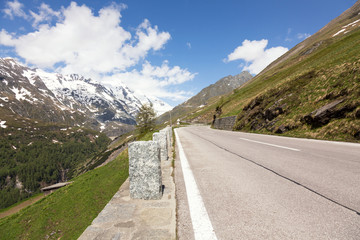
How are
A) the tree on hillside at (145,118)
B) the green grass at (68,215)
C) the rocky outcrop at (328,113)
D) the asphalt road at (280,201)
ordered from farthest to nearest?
the tree on hillside at (145,118)
the rocky outcrop at (328,113)
the green grass at (68,215)
the asphalt road at (280,201)

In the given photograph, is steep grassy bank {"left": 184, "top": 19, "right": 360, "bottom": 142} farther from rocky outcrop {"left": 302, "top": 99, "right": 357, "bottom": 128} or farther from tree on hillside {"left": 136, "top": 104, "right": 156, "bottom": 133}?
tree on hillside {"left": 136, "top": 104, "right": 156, "bottom": 133}

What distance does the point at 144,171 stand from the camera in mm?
4047

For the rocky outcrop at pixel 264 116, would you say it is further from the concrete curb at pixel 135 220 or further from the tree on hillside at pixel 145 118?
the tree on hillside at pixel 145 118

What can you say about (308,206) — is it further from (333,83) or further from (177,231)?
(333,83)

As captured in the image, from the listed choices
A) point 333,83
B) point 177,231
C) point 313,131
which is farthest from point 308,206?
point 333,83

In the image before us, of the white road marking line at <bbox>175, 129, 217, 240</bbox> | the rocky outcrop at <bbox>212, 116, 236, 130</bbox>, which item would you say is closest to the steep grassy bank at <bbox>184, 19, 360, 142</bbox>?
the rocky outcrop at <bbox>212, 116, 236, 130</bbox>

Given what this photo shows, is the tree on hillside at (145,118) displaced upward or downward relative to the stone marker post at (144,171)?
upward

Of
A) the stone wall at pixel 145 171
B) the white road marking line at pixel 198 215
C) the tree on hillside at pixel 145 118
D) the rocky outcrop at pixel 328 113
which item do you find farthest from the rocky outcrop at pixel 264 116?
the tree on hillside at pixel 145 118

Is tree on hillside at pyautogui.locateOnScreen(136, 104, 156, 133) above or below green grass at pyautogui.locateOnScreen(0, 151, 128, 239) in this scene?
above

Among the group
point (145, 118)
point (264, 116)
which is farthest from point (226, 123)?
point (145, 118)

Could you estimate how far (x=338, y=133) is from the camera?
12.1 meters

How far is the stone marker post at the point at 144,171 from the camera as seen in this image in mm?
4016

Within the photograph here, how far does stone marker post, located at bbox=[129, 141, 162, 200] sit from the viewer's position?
4016 mm

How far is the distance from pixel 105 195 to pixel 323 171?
7476 mm
